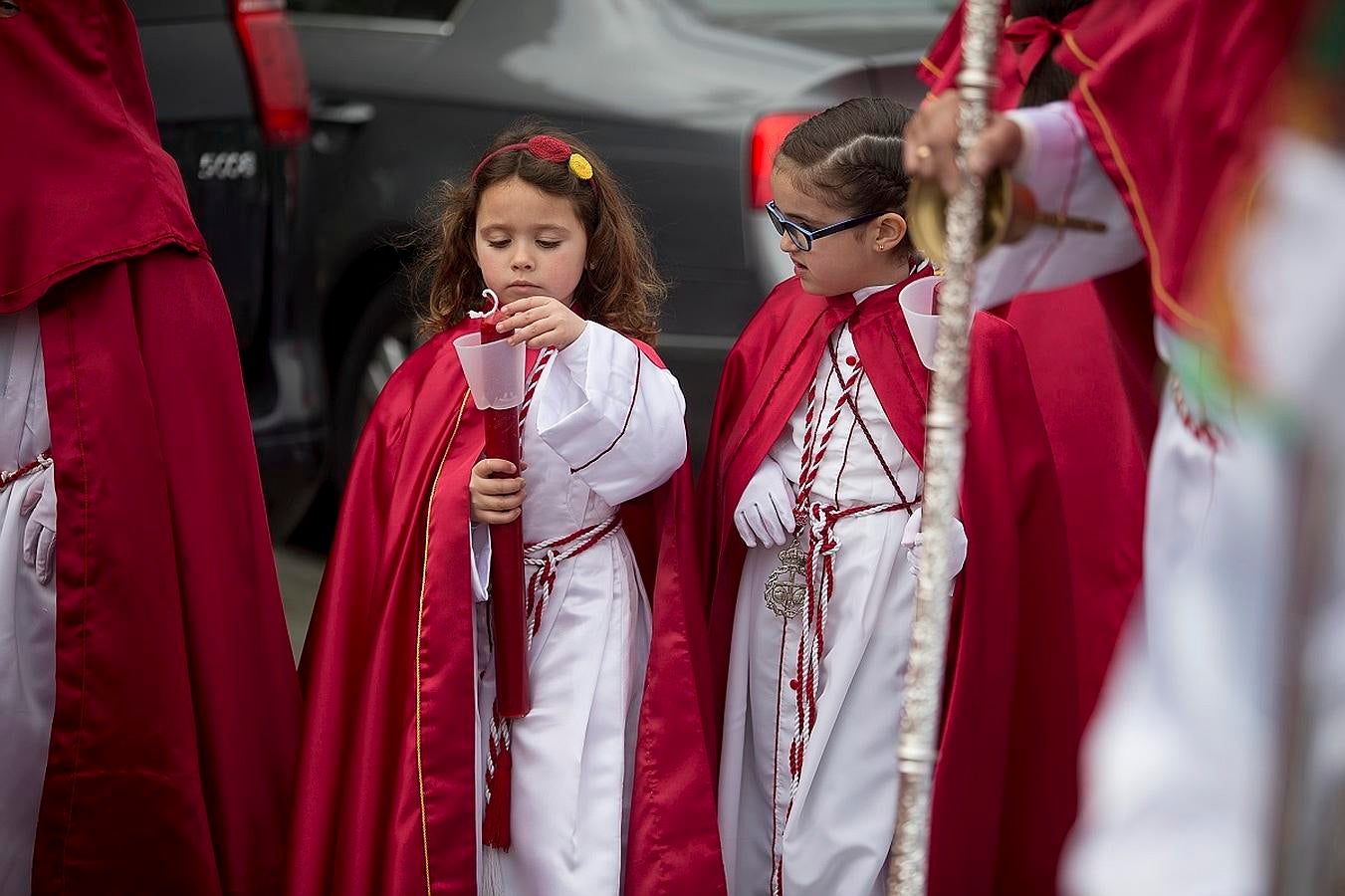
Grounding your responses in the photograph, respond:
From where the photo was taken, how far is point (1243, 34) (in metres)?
2.11

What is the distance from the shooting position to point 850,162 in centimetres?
311

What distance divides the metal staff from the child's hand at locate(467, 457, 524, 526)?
3.80 feet

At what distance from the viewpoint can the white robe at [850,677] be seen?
124 inches

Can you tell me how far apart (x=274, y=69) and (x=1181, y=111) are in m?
2.93

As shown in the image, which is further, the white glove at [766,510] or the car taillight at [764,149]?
the car taillight at [764,149]

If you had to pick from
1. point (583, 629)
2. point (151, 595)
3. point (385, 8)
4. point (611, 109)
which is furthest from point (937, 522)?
point (385, 8)

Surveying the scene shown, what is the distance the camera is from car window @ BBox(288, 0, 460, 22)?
5.56 m

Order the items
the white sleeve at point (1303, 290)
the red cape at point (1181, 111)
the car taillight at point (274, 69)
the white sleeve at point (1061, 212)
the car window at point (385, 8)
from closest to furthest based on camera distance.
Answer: the white sleeve at point (1303, 290) → the red cape at point (1181, 111) → the white sleeve at point (1061, 212) → the car taillight at point (274, 69) → the car window at point (385, 8)

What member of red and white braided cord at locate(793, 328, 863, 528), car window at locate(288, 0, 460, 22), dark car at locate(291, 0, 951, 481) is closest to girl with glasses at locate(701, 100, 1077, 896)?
red and white braided cord at locate(793, 328, 863, 528)

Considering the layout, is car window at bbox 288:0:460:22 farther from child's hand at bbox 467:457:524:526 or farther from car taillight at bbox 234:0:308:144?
child's hand at bbox 467:457:524:526

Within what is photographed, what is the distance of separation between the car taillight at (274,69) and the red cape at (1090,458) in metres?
1.86

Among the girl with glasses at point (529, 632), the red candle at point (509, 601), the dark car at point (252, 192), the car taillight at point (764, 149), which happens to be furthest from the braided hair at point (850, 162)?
the dark car at point (252, 192)

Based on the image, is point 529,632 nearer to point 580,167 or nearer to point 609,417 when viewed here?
point 609,417

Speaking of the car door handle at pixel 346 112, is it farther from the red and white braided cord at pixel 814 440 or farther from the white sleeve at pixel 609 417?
the red and white braided cord at pixel 814 440
